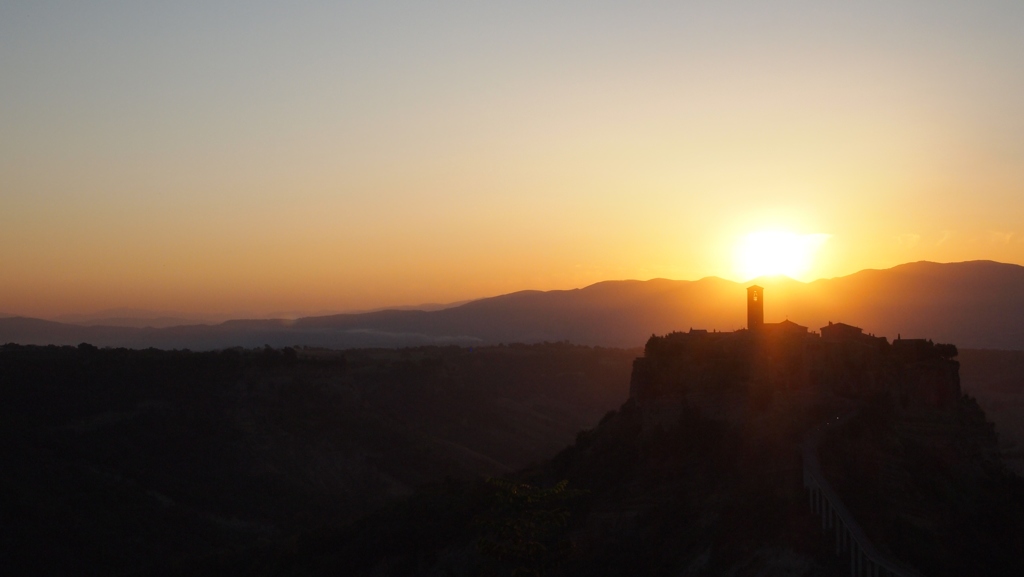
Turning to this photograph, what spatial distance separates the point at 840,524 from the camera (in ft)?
72.5

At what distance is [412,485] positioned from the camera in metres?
68.0

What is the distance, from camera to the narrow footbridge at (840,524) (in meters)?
19.2

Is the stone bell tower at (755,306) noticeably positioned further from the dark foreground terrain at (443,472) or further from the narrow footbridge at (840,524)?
the narrow footbridge at (840,524)

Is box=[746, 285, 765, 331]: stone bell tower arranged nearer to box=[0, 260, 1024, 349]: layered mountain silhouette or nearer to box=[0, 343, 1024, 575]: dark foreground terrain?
box=[0, 343, 1024, 575]: dark foreground terrain

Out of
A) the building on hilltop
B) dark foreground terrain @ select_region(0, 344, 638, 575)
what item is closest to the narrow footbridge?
the building on hilltop

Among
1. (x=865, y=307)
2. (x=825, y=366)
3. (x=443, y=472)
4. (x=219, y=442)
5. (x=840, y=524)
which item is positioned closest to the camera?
(x=840, y=524)

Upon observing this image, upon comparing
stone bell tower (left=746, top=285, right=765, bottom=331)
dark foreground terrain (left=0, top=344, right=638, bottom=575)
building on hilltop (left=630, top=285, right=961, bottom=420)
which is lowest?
dark foreground terrain (left=0, top=344, right=638, bottom=575)

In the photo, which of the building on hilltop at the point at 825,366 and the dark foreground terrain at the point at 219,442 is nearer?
the building on hilltop at the point at 825,366

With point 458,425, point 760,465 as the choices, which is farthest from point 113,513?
point 760,465

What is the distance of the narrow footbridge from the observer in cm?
1923

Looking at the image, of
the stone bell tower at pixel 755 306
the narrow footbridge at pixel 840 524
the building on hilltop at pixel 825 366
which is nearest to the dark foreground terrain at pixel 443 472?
the narrow footbridge at pixel 840 524

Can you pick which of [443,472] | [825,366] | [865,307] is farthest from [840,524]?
[865,307]

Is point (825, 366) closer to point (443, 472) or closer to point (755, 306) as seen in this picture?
point (755, 306)

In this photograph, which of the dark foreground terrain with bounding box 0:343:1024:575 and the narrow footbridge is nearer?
the narrow footbridge
